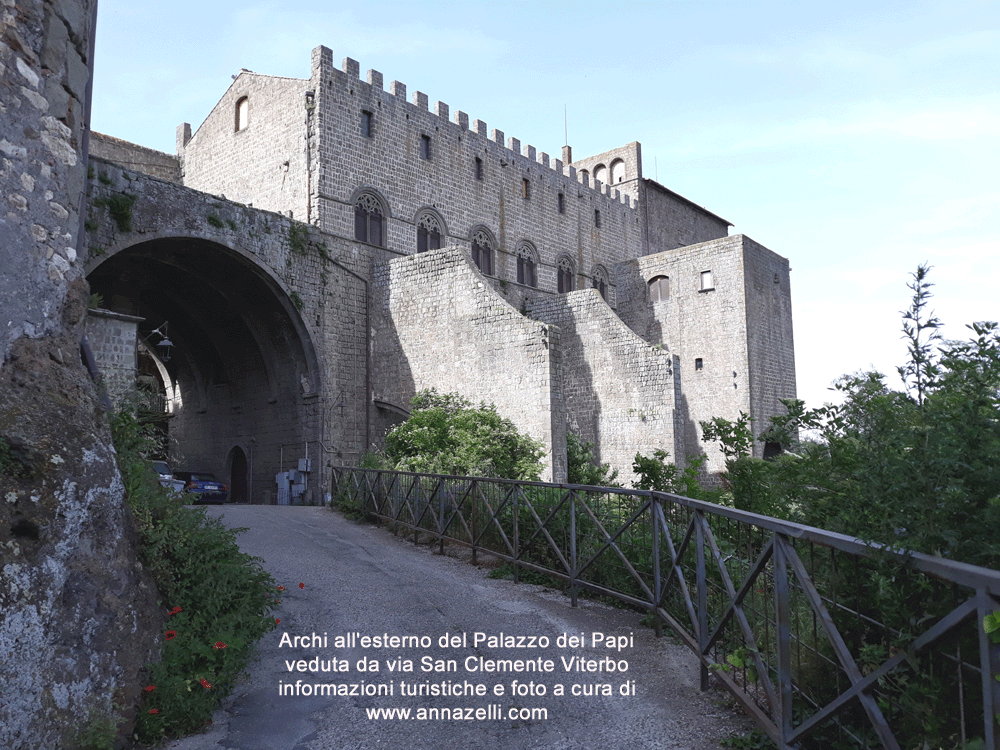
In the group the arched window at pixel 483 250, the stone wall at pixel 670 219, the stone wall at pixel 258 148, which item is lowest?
the arched window at pixel 483 250

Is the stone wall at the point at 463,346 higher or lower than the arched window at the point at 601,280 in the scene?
lower

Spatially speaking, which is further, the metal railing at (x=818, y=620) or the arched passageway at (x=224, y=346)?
the arched passageway at (x=224, y=346)

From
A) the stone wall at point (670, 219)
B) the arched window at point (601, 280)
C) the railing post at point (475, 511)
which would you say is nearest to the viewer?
the railing post at point (475, 511)

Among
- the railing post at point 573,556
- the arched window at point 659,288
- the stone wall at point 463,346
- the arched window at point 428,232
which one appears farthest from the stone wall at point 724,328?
the railing post at point 573,556

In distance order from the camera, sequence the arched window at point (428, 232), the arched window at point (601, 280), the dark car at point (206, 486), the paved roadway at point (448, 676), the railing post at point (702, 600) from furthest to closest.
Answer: the arched window at point (601, 280), the arched window at point (428, 232), the dark car at point (206, 486), the railing post at point (702, 600), the paved roadway at point (448, 676)

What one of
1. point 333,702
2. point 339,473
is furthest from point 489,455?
point 333,702

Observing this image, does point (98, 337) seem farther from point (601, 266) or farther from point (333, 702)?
point (601, 266)

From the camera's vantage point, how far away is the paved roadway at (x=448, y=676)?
3.67 m

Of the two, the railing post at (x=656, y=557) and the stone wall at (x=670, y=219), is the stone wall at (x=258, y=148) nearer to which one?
the railing post at (x=656, y=557)

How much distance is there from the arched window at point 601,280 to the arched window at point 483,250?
554cm

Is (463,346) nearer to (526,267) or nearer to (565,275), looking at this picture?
(526,267)

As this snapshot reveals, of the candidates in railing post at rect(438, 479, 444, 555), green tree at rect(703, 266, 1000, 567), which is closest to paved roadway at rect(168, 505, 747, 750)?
railing post at rect(438, 479, 444, 555)

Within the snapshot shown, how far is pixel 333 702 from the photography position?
415cm

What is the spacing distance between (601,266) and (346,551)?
2115 centimetres
